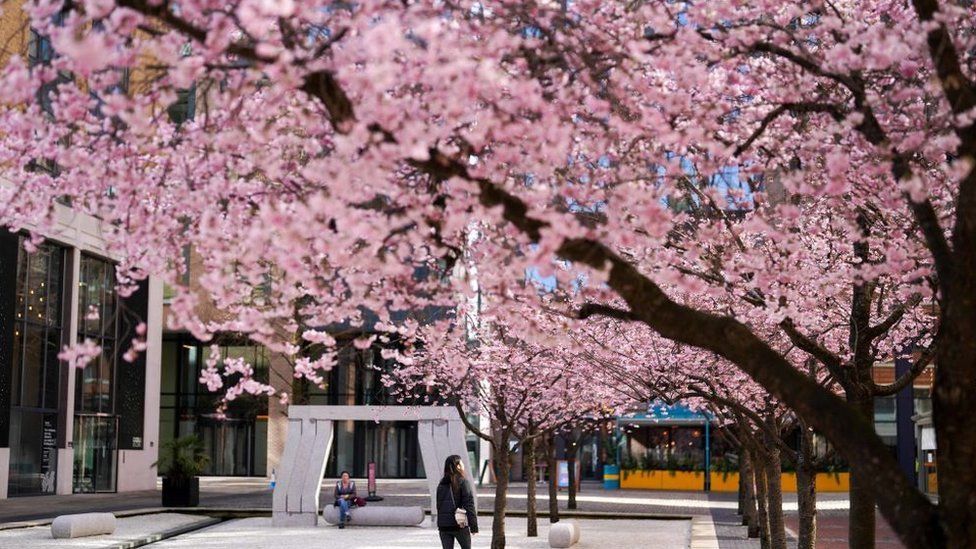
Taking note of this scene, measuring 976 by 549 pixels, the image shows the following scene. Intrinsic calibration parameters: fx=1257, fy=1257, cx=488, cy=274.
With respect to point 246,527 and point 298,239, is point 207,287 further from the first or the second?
point 246,527

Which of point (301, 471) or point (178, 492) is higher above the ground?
point (301, 471)

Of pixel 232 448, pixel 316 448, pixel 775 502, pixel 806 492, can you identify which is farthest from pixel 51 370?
pixel 806 492

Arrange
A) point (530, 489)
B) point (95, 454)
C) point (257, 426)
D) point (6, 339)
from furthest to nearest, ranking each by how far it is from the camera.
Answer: point (257, 426), point (95, 454), point (6, 339), point (530, 489)

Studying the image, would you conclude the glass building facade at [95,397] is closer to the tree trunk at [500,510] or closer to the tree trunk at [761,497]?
the tree trunk at [500,510]

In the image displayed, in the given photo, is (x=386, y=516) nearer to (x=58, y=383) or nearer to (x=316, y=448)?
(x=316, y=448)

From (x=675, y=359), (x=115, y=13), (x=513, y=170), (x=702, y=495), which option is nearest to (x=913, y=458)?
(x=702, y=495)

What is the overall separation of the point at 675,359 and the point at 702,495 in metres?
32.3

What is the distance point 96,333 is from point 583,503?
55.6 feet

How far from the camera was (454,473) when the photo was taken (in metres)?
15.8

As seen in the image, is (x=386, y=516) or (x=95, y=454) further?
(x=95, y=454)

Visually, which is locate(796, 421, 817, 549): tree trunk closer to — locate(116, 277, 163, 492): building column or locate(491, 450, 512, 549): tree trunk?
locate(491, 450, 512, 549): tree trunk

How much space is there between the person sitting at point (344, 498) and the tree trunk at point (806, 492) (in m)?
15.5

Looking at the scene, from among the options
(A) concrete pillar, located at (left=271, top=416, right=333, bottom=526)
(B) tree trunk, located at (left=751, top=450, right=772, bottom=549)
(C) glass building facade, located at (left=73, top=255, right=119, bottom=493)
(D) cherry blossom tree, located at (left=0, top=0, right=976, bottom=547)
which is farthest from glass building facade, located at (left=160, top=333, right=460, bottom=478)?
(D) cherry blossom tree, located at (left=0, top=0, right=976, bottom=547)

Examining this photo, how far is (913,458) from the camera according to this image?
50.8m
